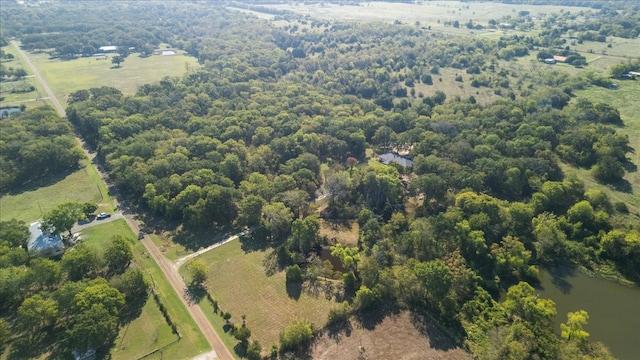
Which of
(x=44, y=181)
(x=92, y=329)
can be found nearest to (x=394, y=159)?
(x=92, y=329)

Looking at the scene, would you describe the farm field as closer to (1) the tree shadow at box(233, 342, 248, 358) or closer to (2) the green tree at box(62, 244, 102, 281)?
(1) the tree shadow at box(233, 342, 248, 358)

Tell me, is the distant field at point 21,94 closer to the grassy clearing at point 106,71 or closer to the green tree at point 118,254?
the grassy clearing at point 106,71

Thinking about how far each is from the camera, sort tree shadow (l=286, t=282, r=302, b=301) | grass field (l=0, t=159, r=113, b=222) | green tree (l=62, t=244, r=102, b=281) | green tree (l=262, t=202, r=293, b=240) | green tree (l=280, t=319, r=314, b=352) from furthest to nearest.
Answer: grass field (l=0, t=159, r=113, b=222), green tree (l=262, t=202, r=293, b=240), tree shadow (l=286, t=282, r=302, b=301), green tree (l=62, t=244, r=102, b=281), green tree (l=280, t=319, r=314, b=352)

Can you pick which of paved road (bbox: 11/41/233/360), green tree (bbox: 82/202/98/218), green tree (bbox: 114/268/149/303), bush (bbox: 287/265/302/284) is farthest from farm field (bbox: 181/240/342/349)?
green tree (bbox: 82/202/98/218)

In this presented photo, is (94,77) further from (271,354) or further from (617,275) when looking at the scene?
(617,275)

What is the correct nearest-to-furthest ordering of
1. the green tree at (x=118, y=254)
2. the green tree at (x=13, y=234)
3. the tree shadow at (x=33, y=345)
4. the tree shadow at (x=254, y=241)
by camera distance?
the tree shadow at (x=33, y=345), the green tree at (x=118, y=254), the green tree at (x=13, y=234), the tree shadow at (x=254, y=241)

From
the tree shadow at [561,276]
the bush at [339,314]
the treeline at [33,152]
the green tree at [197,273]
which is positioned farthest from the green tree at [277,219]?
the treeline at [33,152]
